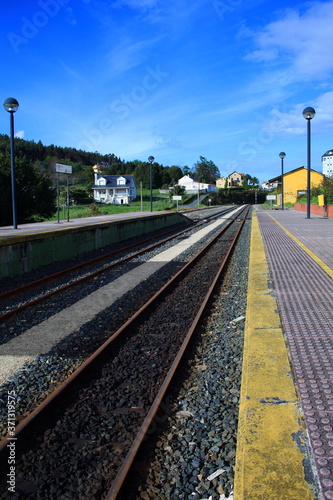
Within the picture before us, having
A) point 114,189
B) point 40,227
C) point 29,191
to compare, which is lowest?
point 40,227

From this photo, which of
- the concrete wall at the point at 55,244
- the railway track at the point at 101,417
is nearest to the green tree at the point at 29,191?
the concrete wall at the point at 55,244

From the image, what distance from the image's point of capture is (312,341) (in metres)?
4.20

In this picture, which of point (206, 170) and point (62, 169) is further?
point (206, 170)

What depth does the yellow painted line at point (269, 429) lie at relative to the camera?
2203mm

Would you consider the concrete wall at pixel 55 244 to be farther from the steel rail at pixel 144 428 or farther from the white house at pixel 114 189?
the white house at pixel 114 189

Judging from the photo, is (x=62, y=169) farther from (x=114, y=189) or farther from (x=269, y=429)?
(x=114, y=189)

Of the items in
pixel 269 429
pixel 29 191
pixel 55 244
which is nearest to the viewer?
pixel 269 429

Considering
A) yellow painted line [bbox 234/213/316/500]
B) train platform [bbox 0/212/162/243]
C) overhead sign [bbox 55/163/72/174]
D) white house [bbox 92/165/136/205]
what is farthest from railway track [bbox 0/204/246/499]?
white house [bbox 92/165/136/205]

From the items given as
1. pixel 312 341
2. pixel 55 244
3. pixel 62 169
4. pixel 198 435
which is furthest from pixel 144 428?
pixel 62 169

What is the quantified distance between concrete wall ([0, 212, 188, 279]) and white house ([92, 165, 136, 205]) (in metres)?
88.5

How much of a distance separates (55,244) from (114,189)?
9862 cm

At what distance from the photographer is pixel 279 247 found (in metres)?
11.8


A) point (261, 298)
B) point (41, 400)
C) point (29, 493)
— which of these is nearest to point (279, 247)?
point (261, 298)

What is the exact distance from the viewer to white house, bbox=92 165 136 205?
106688 mm
